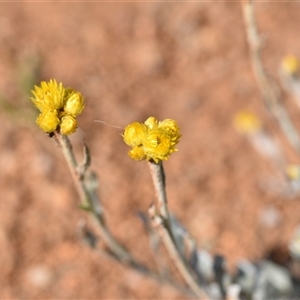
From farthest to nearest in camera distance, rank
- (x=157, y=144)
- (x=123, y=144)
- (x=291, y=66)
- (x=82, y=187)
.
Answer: (x=123, y=144) → (x=291, y=66) → (x=82, y=187) → (x=157, y=144)

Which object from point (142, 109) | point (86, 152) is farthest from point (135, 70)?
point (86, 152)

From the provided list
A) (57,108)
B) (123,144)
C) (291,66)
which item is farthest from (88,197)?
(123,144)

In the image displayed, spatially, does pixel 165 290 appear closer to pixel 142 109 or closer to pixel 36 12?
pixel 142 109

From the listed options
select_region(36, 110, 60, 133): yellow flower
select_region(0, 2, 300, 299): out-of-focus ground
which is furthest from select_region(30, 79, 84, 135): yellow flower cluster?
select_region(0, 2, 300, 299): out-of-focus ground

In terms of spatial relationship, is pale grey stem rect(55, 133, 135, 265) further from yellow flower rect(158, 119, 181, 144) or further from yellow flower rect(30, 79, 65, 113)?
yellow flower rect(158, 119, 181, 144)

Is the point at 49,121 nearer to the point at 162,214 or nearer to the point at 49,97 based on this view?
the point at 49,97

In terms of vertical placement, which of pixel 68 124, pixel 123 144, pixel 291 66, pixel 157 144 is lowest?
pixel 157 144
